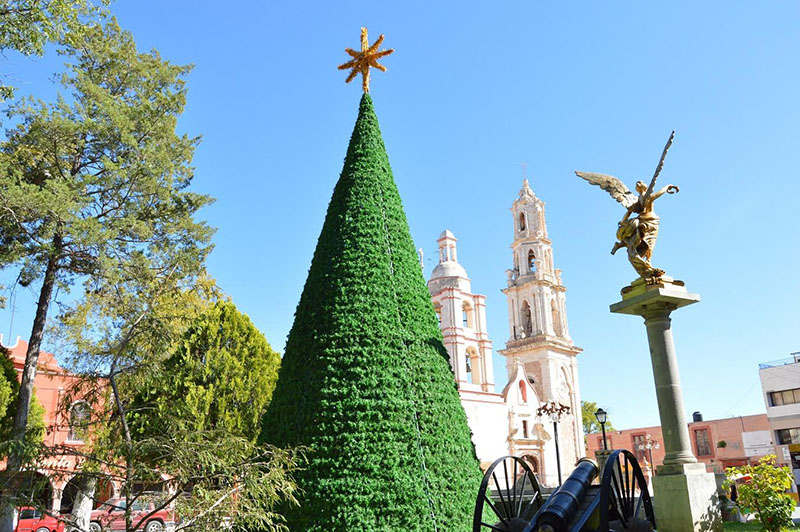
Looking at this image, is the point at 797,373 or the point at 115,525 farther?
the point at 797,373

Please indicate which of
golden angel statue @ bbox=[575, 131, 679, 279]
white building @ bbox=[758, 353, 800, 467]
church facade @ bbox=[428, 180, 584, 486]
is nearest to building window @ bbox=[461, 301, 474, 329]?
church facade @ bbox=[428, 180, 584, 486]

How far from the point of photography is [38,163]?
14.8m

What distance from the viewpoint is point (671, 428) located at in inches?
350

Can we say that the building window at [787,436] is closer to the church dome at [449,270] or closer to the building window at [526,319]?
the building window at [526,319]

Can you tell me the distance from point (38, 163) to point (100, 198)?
1655 mm

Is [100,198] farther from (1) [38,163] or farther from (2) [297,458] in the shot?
(2) [297,458]

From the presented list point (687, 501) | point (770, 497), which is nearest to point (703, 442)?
point (770, 497)

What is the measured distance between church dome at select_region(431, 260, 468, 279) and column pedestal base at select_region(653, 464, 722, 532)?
33928 mm

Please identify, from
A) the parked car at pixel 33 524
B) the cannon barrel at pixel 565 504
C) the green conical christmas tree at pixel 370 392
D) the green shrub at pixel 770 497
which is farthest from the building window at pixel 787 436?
the parked car at pixel 33 524

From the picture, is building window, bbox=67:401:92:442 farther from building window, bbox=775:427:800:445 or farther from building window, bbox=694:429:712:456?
building window, bbox=694:429:712:456

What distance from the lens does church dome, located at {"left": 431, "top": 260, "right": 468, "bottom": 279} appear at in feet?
140

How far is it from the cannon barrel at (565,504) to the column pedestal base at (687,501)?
218 centimetres

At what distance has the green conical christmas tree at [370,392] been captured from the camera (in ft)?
23.4

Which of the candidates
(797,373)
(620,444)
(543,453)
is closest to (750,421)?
(620,444)
